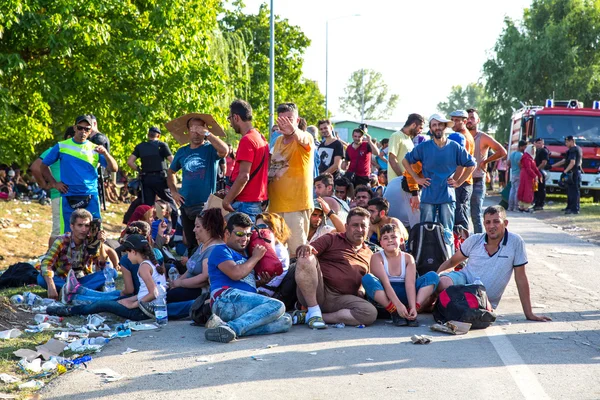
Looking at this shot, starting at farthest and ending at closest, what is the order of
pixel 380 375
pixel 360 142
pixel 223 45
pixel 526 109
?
pixel 223 45 → pixel 526 109 → pixel 360 142 → pixel 380 375

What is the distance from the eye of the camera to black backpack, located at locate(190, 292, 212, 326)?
26.3ft

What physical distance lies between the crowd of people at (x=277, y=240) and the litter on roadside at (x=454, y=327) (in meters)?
0.36

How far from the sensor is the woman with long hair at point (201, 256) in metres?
8.81

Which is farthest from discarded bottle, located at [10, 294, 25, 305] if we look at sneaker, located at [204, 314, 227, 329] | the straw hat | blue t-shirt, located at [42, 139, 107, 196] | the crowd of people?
sneaker, located at [204, 314, 227, 329]

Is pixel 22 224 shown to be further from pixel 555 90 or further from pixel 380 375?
pixel 555 90

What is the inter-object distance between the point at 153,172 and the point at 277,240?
5.70 meters

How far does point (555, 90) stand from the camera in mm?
47000

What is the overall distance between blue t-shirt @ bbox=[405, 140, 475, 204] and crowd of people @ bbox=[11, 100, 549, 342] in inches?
0.6

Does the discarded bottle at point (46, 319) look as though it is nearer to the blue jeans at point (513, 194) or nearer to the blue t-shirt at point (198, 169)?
the blue t-shirt at point (198, 169)

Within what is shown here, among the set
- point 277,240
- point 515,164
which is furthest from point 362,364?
point 515,164

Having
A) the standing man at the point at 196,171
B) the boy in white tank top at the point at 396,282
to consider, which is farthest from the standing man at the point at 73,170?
the boy in white tank top at the point at 396,282

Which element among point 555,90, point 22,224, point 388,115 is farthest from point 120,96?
point 388,115

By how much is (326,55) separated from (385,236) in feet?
150

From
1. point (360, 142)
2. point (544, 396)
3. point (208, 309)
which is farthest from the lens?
point (360, 142)
